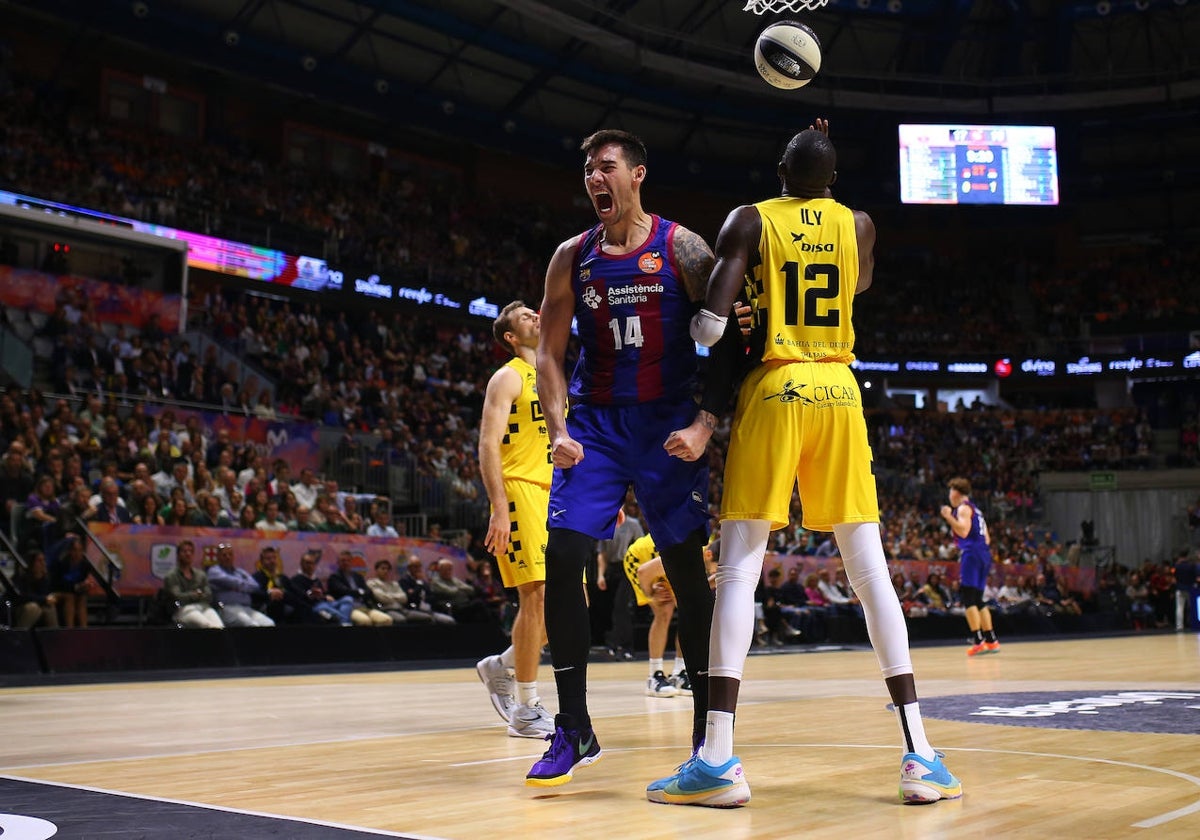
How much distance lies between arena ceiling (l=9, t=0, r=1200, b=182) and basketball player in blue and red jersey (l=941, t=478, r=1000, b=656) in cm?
1886

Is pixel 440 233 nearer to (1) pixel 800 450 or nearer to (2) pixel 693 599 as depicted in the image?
(2) pixel 693 599

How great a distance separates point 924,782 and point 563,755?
1240 millimetres

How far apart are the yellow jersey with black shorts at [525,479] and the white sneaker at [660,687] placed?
3.16 metres

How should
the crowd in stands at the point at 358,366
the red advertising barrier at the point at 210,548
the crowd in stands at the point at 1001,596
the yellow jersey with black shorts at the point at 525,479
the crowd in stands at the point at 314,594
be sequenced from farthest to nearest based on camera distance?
1. the crowd in stands at the point at 1001,596
2. the crowd in stands at the point at 358,366
3. the red advertising barrier at the point at 210,548
4. the crowd in stands at the point at 314,594
5. the yellow jersey with black shorts at the point at 525,479

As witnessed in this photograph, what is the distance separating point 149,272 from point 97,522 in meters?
10.9

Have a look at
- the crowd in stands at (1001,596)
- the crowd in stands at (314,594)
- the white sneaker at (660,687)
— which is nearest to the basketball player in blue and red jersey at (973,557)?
the crowd in stands at (1001,596)

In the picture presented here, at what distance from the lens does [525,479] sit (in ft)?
22.1

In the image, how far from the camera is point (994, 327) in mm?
45094

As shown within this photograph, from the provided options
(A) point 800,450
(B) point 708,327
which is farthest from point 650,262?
(A) point 800,450

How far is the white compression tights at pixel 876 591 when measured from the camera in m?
4.33

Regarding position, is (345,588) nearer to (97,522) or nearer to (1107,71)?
(97,522)

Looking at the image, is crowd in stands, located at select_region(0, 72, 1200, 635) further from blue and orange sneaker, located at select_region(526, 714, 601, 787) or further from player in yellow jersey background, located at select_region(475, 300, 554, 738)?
blue and orange sneaker, located at select_region(526, 714, 601, 787)

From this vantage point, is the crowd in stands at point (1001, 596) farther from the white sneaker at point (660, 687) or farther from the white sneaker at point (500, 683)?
the white sneaker at point (500, 683)

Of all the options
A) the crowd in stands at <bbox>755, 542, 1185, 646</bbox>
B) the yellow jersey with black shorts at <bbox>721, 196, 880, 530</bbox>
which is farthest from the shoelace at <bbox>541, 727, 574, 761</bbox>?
the crowd in stands at <bbox>755, 542, 1185, 646</bbox>
